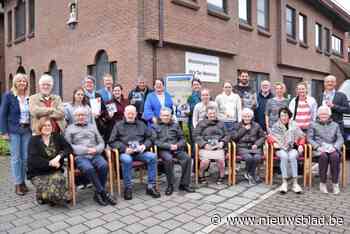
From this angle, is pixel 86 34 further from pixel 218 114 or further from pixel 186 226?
pixel 186 226

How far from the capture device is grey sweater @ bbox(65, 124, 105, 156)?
481 cm

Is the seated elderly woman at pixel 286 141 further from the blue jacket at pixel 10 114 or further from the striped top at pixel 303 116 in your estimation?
the blue jacket at pixel 10 114

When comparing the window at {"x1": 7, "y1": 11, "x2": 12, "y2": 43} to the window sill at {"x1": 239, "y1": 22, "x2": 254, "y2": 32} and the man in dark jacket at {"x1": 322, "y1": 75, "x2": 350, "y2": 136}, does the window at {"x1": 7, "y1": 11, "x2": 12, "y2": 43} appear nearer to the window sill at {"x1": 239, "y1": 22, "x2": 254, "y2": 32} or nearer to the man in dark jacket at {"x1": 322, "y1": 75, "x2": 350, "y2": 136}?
the window sill at {"x1": 239, "y1": 22, "x2": 254, "y2": 32}

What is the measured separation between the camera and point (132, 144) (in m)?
5.18

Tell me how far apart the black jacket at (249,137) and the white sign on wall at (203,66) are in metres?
3.91

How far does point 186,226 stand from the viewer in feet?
12.7

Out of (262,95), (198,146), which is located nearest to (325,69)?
(262,95)

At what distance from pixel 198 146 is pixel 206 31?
17.0 ft

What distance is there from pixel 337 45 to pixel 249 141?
820 inches

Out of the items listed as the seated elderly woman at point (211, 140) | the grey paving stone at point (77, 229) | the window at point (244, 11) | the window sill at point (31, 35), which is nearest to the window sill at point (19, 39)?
the window sill at point (31, 35)

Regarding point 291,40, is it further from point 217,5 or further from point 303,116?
point 303,116

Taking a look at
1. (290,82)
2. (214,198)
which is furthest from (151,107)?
(290,82)

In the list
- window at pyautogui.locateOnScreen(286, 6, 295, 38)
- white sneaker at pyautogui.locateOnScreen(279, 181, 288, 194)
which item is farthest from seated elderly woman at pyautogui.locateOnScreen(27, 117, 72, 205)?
window at pyautogui.locateOnScreen(286, 6, 295, 38)

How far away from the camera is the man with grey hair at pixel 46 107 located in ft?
15.7
